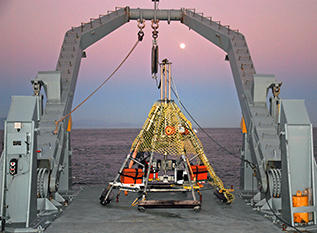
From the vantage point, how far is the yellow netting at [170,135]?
1559cm

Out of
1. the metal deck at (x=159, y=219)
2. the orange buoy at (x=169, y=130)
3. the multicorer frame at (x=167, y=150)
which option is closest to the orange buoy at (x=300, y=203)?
the metal deck at (x=159, y=219)

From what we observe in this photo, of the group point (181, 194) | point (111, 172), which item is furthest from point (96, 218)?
point (111, 172)

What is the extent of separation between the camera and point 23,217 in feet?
38.7

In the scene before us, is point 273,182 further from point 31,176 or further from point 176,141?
point 31,176

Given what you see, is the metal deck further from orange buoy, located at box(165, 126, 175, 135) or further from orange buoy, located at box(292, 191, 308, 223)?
orange buoy, located at box(165, 126, 175, 135)

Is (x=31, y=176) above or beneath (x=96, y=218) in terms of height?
above

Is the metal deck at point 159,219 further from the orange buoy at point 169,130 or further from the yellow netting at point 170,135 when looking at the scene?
the orange buoy at point 169,130

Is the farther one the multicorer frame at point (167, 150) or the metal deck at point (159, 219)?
the multicorer frame at point (167, 150)

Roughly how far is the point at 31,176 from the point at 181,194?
8195mm

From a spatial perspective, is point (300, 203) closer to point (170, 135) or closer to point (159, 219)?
point (159, 219)

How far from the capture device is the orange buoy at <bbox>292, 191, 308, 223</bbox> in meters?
12.0

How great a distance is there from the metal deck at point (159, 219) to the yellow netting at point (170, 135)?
168 centimetres

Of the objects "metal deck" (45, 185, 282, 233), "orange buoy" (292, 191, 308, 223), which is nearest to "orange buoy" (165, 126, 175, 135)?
"metal deck" (45, 185, 282, 233)

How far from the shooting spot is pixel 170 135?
15.6 meters
